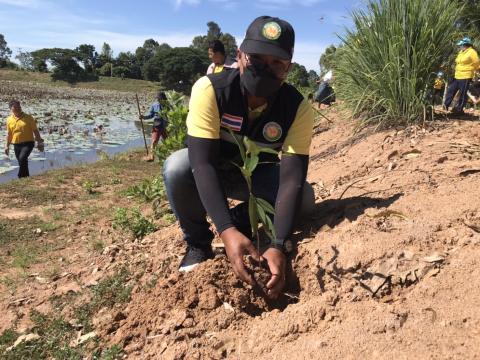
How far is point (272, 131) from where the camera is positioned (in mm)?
2301

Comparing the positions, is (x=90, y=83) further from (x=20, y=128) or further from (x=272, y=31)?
(x=272, y=31)

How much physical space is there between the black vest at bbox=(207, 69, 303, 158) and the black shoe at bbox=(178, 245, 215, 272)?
584 millimetres

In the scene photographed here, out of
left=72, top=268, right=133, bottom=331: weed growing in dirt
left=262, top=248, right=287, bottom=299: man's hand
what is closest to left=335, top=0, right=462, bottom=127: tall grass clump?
left=262, top=248, right=287, bottom=299: man's hand

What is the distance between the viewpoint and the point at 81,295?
8.58ft

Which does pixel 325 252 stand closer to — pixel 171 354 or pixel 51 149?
pixel 171 354

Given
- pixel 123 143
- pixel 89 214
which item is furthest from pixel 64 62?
pixel 89 214

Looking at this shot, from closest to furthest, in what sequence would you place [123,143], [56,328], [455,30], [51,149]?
[56,328] < [455,30] < [51,149] < [123,143]

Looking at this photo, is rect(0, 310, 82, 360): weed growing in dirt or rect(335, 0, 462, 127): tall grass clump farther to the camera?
rect(335, 0, 462, 127): tall grass clump

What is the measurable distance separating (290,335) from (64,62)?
6548 centimetres

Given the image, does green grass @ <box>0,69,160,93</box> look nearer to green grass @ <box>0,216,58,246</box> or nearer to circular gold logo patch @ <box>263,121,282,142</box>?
green grass @ <box>0,216,58,246</box>

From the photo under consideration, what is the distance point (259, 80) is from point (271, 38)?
0.21 metres

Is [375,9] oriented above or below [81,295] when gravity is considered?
above

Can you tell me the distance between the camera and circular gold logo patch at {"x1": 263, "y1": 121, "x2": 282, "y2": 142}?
2.29 metres

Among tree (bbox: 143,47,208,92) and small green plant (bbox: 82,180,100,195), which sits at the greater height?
tree (bbox: 143,47,208,92)
